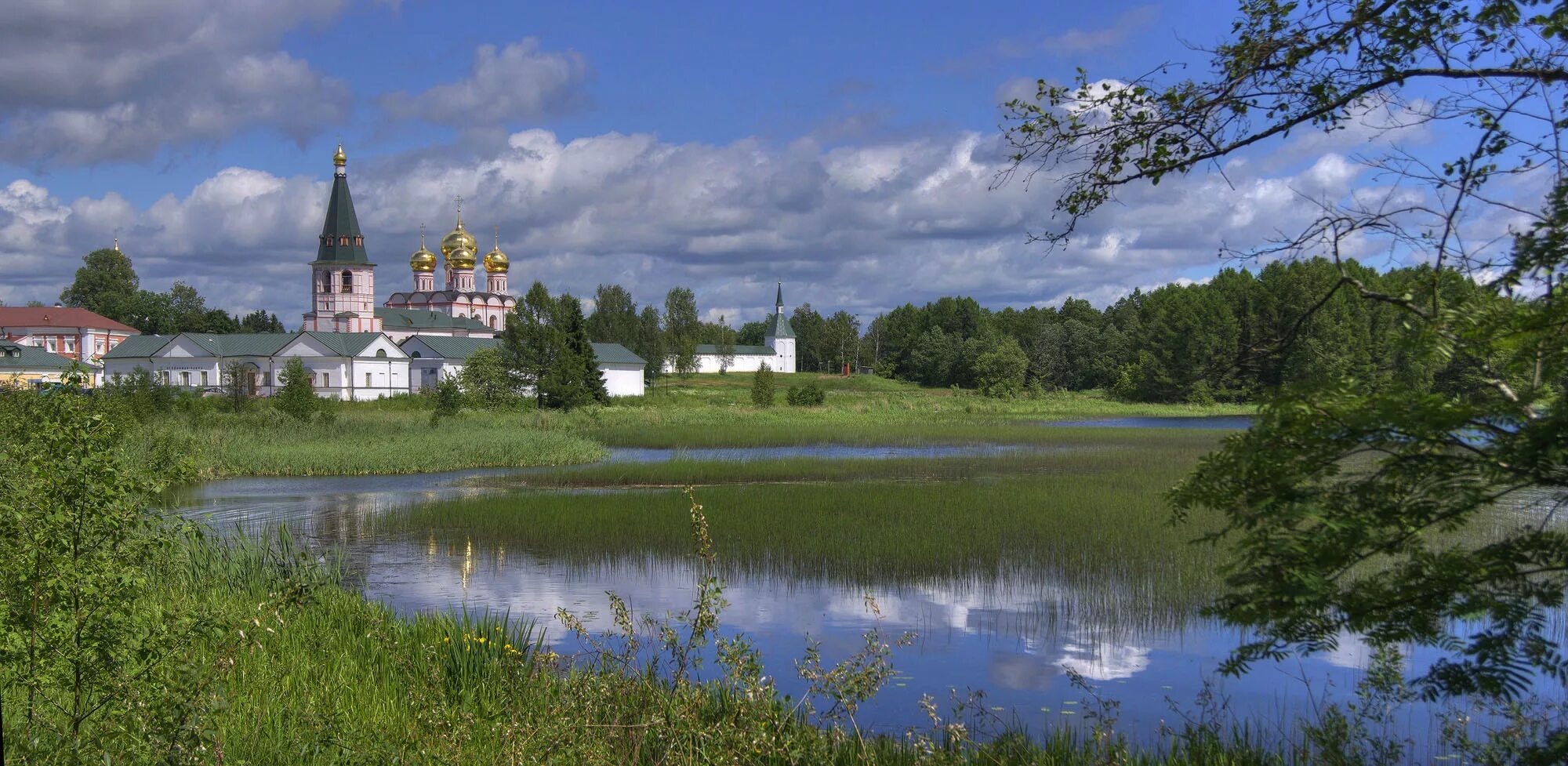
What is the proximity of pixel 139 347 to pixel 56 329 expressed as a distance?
34208 millimetres

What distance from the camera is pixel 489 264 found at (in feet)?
358

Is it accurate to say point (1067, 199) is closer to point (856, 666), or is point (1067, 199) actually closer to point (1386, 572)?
point (1386, 572)

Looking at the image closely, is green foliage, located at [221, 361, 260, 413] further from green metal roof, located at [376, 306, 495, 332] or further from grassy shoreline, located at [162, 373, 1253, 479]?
green metal roof, located at [376, 306, 495, 332]

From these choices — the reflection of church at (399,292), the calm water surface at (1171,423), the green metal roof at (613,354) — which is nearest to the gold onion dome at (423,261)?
the reflection of church at (399,292)

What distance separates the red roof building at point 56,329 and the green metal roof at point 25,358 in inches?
927

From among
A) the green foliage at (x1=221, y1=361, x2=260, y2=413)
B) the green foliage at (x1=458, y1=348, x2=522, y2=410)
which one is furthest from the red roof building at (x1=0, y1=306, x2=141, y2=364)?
the green foliage at (x1=458, y1=348, x2=522, y2=410)

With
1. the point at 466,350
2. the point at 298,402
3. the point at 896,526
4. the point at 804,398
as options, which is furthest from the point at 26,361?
the point at 896,526

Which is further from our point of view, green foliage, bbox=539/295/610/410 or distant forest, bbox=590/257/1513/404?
green foliage, bbox=539/295/610/410

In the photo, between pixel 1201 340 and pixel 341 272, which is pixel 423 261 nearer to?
pixel 341 272

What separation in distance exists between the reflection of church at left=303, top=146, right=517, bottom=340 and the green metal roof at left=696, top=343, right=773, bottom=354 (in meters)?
27.8

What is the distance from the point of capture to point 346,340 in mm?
79062

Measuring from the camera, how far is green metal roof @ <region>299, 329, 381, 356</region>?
254 ft

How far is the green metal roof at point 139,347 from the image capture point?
8200 centimetres

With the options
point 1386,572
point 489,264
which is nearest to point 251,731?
point 1386,572
